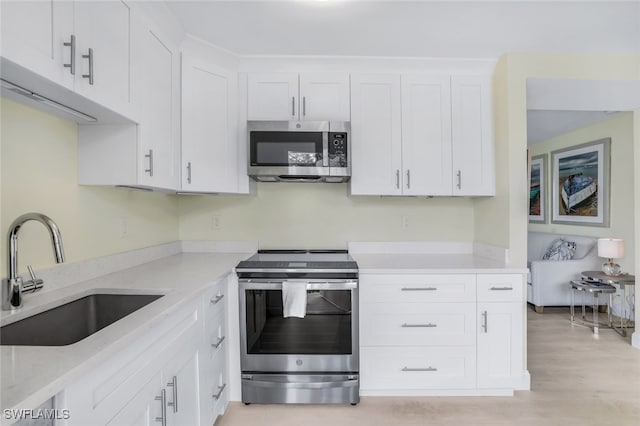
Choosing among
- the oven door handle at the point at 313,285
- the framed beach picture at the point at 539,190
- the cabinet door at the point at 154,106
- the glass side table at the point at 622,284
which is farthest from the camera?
the framed beach picture at the point at 539,190

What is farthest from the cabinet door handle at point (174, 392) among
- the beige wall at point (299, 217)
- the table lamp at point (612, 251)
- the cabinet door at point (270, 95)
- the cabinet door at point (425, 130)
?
the table lamp at point (612, 251)

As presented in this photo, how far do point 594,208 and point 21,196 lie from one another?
5618mm

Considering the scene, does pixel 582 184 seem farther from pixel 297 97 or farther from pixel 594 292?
pixel 297 97

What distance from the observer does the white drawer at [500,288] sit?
2.13 m

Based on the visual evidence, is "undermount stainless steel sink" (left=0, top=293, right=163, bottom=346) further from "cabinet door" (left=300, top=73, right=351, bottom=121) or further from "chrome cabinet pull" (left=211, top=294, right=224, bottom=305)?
"cabinet door" (left=300, top=73, right=351, bottom=121)

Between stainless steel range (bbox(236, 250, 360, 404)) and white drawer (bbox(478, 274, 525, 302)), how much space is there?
0.87m

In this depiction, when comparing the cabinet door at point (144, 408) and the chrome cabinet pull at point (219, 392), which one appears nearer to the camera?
the cabinet door at point (144, 408)

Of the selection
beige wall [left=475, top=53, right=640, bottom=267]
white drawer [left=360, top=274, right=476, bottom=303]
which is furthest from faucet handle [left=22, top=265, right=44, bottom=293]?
beige wall [left=475, top=53, right=640, bottom=267]

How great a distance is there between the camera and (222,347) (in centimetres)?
196

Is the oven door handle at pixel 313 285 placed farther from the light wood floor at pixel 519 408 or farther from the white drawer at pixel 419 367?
the light wood floor at pixel 519 408

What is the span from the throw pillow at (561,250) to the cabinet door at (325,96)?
Result: 12.2ft

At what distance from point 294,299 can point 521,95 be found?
6.97 feet

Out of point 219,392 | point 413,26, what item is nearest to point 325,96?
point 413,26

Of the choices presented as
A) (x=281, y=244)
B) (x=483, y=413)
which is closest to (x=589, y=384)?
(x=483, y=413)
